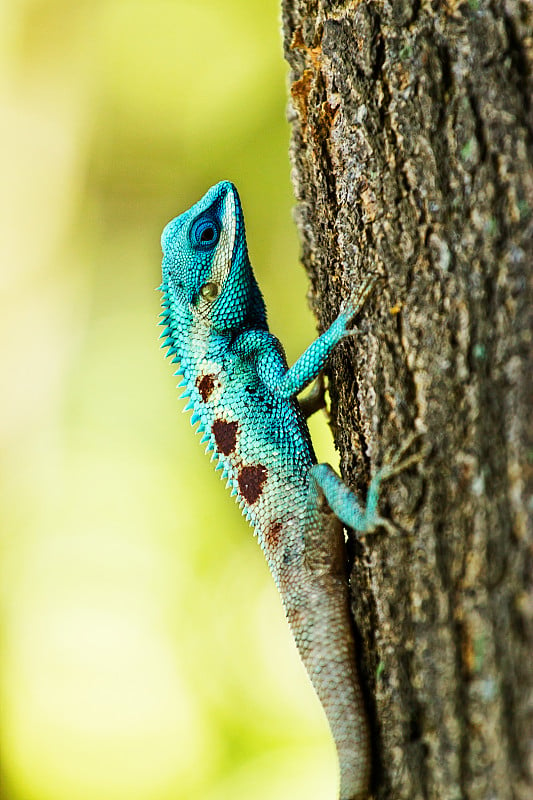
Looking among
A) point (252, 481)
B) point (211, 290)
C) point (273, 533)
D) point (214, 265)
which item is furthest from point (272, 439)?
point (214, 265)

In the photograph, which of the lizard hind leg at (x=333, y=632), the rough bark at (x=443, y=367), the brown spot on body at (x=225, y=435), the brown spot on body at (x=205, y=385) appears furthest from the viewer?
the brown spot on body at (x=205, y=385)

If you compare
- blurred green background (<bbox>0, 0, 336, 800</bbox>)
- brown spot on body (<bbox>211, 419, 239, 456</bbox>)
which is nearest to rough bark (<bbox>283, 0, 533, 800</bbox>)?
brown spot on body (<bbox>211, 419, 239, 456</bbox>)

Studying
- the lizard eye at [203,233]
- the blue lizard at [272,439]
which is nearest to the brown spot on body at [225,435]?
the blue lizard at [272,439]

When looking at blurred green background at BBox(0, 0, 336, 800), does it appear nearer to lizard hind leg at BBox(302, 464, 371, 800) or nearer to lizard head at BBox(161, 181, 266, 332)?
lizard head at BBox(161, 181, 266, 332)

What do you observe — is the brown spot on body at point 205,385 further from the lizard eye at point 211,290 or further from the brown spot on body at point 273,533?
the brown spot on body at point 273,533

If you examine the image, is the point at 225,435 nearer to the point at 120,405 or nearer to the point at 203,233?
the point at 203,233

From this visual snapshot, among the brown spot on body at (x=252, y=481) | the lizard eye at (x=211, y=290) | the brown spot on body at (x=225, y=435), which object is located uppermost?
the lizard eye at (x=211, y=290)
